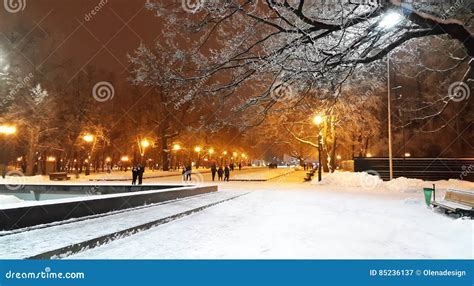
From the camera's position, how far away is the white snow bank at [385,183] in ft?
75.2

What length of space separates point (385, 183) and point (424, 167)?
333 inches

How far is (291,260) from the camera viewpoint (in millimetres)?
6430

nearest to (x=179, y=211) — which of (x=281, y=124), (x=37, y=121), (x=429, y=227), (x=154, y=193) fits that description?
(x=154, y=193)

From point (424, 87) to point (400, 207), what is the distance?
28059 millimetres

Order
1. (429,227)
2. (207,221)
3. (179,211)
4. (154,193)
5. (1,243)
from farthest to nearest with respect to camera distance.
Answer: (154,193)
(179,211)
(207,221)
(429,227)
(1,243)

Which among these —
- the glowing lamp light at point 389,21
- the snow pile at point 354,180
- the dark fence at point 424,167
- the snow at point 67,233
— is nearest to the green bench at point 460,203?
the glowing lamp light at point 389,21

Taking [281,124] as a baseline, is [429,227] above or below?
below

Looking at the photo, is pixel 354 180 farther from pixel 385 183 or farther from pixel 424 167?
pixel 424 167

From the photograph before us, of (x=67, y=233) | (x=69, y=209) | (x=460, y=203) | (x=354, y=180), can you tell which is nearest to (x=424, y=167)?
(x=354, y=180)

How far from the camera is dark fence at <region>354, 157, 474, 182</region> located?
29.9 metres

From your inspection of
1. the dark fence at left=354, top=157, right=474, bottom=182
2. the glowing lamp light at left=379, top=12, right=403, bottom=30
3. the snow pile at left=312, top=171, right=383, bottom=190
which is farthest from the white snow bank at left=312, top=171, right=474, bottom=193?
the glowing lamp light at left=379, top=12, right=403, bottom=30

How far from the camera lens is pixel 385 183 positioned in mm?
24422

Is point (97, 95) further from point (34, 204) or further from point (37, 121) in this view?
point (34, 204)

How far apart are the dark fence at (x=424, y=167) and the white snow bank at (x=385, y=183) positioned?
3.55 metres
